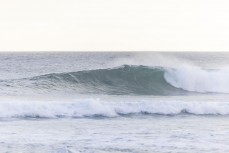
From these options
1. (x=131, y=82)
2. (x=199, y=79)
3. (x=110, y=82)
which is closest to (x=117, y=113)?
(x=110, y=82)

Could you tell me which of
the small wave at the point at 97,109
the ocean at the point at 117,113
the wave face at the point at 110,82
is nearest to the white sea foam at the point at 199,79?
the ocean at the point at 117,113

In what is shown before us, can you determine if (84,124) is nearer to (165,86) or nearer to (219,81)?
(165,86)

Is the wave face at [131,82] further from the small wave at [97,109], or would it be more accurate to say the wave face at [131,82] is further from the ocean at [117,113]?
the small wave at [97,109]

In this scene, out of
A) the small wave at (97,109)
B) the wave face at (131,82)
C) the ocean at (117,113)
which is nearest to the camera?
the ocean at (117,113)

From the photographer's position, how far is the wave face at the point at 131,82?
2399cm

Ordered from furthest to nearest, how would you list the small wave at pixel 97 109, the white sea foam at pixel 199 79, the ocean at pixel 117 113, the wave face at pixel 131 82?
the white sea foam at pixel 199 79, the wave face at pixel 131 82, the small wave at pixel 97 109, the ocean at pixel 117 113

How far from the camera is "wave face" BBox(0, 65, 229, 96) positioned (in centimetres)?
2399

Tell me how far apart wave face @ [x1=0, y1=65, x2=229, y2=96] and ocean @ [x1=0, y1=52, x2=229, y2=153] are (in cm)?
5

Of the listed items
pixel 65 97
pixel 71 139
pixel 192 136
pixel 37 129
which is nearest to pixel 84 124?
pixel 37 129

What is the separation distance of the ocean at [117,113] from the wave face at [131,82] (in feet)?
0.16

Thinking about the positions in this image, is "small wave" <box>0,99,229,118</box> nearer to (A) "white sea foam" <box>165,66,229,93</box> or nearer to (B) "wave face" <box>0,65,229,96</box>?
(B) "wave face" <box>0,65,229,96</box>

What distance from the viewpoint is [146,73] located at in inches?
1100

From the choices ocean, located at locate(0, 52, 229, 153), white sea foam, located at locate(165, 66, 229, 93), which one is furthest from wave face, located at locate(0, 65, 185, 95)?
white sea foam, located at locate(165, 66, 229, 93)

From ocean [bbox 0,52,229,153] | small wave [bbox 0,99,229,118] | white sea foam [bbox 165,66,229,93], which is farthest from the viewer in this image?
white sea foam [bbox 165,66,229,93]
